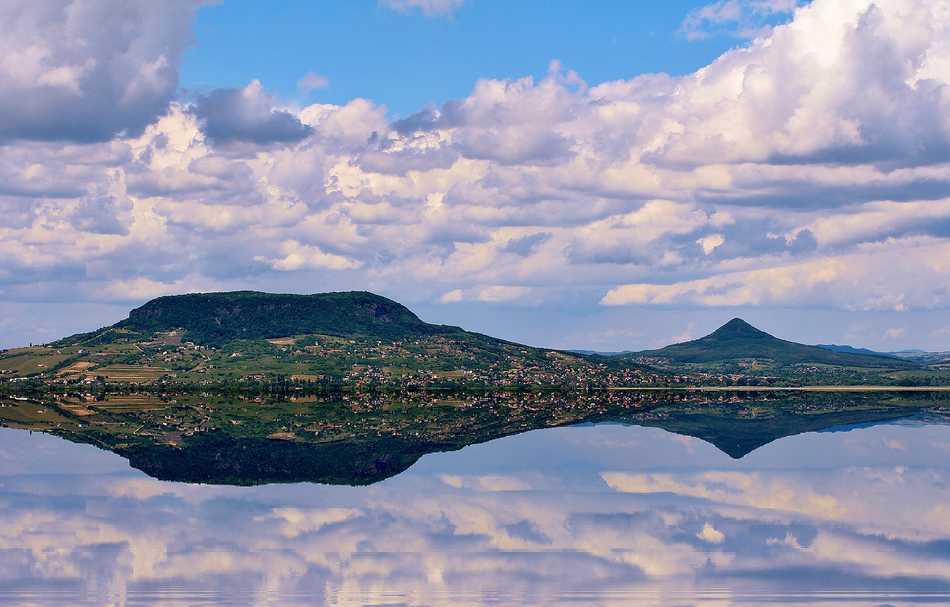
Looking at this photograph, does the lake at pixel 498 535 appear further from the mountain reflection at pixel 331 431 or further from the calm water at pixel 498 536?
the mountain reflection at pixel 331 431

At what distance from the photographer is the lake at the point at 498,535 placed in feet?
Answer: 150

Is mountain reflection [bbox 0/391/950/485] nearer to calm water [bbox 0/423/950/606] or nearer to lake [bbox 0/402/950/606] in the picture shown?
lake [bbox 0/402/950/606]

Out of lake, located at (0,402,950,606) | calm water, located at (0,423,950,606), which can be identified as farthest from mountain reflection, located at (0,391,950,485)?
calm water, located at (0,423,950,606)

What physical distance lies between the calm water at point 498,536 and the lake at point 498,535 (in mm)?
199

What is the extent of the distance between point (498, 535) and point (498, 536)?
1.03ft

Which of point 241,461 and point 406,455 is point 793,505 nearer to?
point 406,455

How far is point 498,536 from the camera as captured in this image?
59125 mm

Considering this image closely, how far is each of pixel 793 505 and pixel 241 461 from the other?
54.4 m

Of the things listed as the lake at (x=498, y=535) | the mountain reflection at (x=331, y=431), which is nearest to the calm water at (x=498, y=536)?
the lake at (x=498, y=535)

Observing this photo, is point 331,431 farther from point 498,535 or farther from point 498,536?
point 498,536

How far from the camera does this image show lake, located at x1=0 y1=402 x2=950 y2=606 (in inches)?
1800

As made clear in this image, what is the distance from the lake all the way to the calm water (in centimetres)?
20

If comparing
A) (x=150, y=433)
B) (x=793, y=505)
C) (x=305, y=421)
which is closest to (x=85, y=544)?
(x=793, y=505)

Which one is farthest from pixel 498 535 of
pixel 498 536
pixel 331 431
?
pixel 331 431
